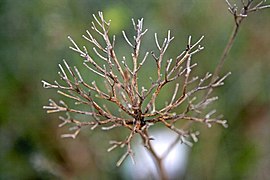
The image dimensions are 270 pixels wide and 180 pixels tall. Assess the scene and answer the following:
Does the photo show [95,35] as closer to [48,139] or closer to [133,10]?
[133,10]

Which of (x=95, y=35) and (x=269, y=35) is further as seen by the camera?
(x=269, y=35)

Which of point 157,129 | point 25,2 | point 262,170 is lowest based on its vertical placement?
point 262,170

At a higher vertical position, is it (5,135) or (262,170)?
(5,135)

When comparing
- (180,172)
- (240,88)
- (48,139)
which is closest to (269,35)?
(240,88)

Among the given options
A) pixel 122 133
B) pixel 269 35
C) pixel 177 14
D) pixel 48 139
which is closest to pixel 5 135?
pixel 48 139

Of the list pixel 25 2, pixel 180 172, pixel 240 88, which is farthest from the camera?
pixel 240 88

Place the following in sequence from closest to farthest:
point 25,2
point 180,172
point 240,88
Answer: point 25,2 → point 180,172 → point 240,88
